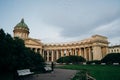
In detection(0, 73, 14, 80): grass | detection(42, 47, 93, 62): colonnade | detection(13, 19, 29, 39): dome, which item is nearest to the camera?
detection(0, 73, 14, 80): grass

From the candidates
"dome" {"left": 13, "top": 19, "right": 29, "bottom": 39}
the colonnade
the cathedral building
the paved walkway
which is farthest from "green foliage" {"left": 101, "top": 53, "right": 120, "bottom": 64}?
"dome" {"left": 13, "top": 19, "right": 29, "bottom": 39}

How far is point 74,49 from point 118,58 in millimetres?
32729

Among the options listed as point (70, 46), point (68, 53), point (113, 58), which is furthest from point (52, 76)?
point (68, 53)

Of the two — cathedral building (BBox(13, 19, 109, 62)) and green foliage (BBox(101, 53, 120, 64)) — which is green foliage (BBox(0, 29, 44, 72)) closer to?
green foliage (BBox(101, 53, 120, 64))

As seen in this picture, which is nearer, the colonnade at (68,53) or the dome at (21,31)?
the colonnade at (68,53)

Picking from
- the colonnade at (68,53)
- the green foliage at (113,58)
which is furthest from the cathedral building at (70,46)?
the green foliage at (113,58)

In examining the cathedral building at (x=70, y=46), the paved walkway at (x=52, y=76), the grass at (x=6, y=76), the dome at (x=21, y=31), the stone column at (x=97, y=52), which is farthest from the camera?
the dome at (x=21, y=31)

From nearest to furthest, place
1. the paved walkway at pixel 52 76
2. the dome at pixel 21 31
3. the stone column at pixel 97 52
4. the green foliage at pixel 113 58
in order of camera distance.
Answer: the paved walkway at pixel 52 76, the green foliage at pixel 113 58, the stone column at pixel 97 52, the dome at pixel 21 31

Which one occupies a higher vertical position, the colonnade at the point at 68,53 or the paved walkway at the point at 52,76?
the colonnade at the point at 68,53

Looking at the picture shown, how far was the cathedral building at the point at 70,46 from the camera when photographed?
6794 centimetres

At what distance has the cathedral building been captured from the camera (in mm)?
67938

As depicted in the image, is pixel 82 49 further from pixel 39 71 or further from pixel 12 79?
pixel 12 79

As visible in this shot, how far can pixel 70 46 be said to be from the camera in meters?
76.2

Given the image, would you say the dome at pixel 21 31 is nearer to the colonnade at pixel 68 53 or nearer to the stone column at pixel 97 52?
the colonnade at pixel 68 53
